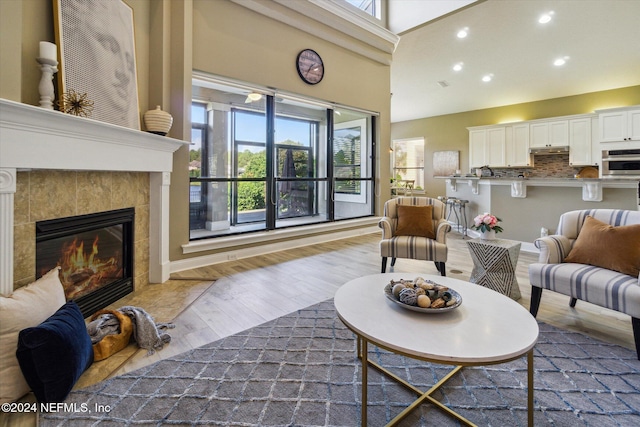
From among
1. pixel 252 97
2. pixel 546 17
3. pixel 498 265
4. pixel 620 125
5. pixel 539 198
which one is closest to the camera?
pixel 498 265

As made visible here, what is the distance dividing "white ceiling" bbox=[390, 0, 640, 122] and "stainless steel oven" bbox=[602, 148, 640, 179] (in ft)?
4.98

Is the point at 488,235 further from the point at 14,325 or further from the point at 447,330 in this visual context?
the point at 14,325

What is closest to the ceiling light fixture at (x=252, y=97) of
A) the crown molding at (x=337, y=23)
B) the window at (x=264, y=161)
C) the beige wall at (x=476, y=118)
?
the window at (x=264, y=161)

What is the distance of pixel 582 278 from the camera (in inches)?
82.8

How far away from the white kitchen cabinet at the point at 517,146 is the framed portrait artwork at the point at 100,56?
8.67m

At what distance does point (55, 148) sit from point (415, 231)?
3258 mm

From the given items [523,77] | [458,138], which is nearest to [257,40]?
[523,77]

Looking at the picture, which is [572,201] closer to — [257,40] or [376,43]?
[376,43]

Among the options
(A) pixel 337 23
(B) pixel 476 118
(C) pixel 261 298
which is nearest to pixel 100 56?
(C) pixel 261 298

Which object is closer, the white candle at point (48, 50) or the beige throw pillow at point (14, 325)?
the beige throw pillow at point (14, 325)

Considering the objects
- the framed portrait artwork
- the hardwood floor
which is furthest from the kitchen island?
the framed portrait artwork

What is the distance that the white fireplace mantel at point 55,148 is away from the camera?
65.8 inches

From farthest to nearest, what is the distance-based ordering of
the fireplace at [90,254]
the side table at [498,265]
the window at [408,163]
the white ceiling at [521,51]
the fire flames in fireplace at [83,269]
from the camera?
1. the window at [408,163]
2. the white ceiling at [521,51]
3. the side table at [498,265]
4. the fire flames in fireplace at [83,269]
5. the fireplace at [90,254]

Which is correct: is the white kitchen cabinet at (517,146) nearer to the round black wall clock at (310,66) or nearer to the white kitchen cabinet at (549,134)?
the white kitchen cabinet at (549,134)
